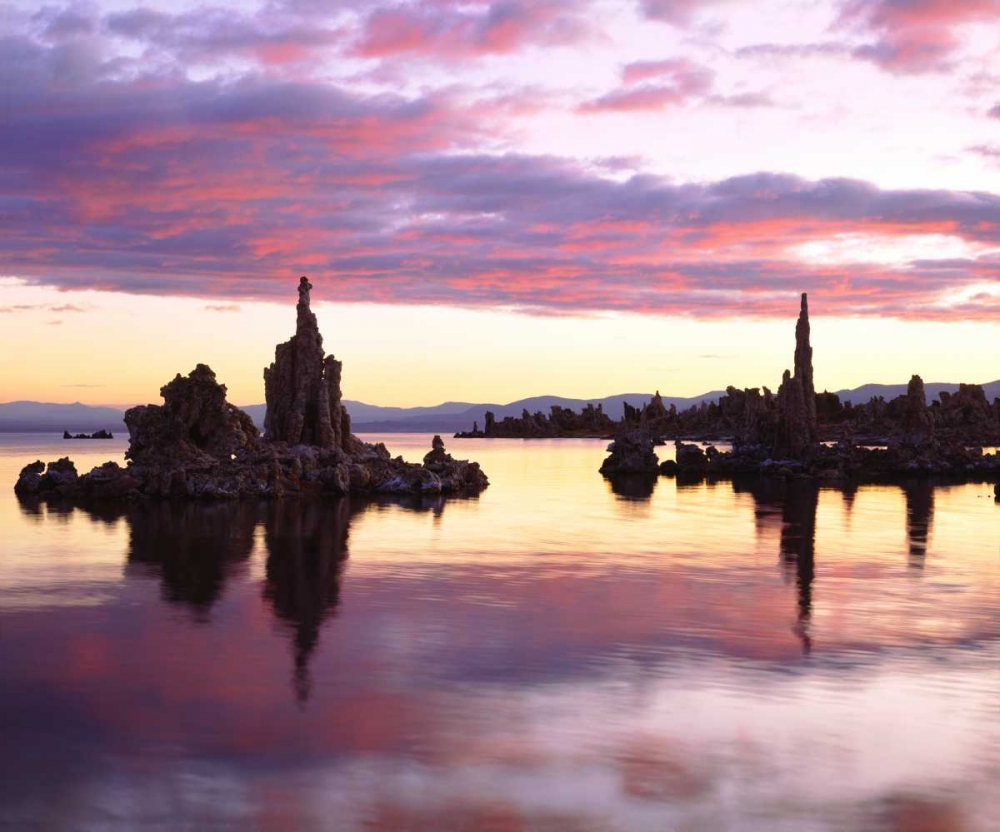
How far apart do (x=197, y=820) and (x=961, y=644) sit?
16404 millimetres

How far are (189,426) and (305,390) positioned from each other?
970 centimetres

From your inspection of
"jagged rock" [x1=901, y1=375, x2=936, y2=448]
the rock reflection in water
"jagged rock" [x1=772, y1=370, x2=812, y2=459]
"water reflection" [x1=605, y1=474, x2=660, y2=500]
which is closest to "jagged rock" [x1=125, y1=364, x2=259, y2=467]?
the rock reflection in water

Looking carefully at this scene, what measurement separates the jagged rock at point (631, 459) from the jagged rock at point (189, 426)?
1604 inches

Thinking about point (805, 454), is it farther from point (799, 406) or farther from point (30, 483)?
point (30, 483)

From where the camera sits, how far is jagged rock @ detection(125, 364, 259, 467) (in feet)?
191

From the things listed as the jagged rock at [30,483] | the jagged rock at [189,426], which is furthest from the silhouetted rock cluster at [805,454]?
the jagged rock at [30,483]

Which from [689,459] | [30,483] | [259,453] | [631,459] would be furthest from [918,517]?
[30,483]

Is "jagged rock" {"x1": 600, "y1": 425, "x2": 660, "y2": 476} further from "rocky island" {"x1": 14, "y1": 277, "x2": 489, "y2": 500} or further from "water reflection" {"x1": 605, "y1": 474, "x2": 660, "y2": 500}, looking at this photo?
"rocky island" {"x1": 14, "y1": 277, "x2": 489, "y2": 500}

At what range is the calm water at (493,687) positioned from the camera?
12.5 meters

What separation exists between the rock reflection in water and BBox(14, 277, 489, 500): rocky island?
292cm

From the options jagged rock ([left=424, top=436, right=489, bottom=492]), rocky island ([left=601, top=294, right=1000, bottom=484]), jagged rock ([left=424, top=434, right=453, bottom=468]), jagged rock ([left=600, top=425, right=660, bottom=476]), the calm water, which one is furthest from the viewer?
jagged rock ([left=600, top=425, right=660, bottom=476])

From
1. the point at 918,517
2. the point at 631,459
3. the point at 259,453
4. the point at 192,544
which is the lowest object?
the point at 918,517

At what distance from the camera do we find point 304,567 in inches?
1286

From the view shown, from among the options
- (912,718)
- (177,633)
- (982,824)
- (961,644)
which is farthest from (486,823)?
(961,644)
